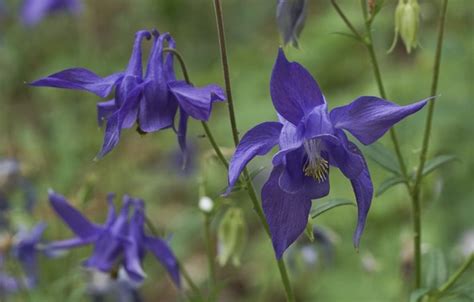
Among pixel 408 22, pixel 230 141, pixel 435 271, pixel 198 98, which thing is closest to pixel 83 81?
pixel 198 98

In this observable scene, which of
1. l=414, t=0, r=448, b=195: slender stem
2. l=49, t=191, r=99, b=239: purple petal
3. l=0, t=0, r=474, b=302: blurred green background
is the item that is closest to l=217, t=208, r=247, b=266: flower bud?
l=0, t=0, r=474, b=302: blurred green background

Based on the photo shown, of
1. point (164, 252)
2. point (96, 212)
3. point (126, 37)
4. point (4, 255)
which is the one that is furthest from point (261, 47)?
point (164, 252)

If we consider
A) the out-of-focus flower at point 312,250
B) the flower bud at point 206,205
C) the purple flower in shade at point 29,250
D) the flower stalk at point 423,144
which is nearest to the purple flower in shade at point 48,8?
the purple flower in shade at point 29,250

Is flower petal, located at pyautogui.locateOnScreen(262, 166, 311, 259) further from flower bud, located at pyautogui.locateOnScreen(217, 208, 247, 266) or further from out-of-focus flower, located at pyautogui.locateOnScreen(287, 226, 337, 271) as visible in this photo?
out-of-focus flower, located at pyautogui.locateOnScreen(287, 226, 337, 271)

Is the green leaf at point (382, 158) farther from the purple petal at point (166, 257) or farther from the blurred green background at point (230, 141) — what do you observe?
the purple petal at point (166, 257)

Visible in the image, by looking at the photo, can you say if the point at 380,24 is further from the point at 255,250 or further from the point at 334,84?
the point at 255,250

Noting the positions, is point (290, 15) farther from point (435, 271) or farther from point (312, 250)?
point (312, 250)
